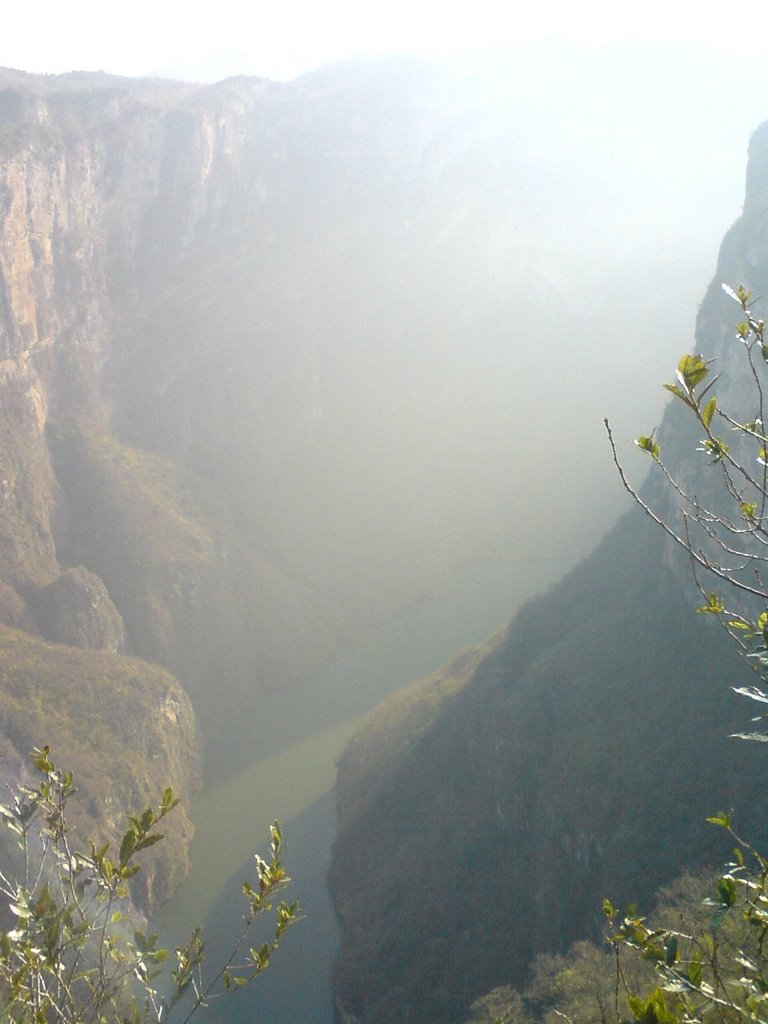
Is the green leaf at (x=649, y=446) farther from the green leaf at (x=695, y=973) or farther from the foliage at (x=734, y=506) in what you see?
the green leaf at (x=695, y=973)

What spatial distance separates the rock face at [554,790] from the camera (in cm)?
2033

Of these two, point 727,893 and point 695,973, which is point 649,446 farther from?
point 695,973

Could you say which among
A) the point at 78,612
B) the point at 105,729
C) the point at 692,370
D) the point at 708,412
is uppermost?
the point at 692,370

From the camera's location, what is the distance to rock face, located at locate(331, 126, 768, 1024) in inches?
800

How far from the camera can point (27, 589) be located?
37969 mm

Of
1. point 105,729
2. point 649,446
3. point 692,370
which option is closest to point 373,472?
point 105,729

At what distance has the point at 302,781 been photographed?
103 ft

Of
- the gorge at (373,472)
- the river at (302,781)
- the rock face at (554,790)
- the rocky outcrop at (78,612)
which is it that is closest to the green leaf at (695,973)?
the river at (302,781)

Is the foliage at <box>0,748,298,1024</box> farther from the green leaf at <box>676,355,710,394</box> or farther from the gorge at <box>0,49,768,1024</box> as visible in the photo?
the gorge at <box>0,49,768,1024</box>

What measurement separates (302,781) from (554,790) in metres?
10.9

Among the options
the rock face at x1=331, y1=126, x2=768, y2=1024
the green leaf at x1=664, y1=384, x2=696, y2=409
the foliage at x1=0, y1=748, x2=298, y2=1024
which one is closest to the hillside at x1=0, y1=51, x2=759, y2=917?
the rock face at x1=331, y1=126, x2=768, y2=1024

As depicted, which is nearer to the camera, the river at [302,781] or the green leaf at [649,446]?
the green leaf at [649,446]

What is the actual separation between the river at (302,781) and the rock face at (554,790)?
3.48 ft

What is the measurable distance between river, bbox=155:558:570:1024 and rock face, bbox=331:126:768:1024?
1059 mm
